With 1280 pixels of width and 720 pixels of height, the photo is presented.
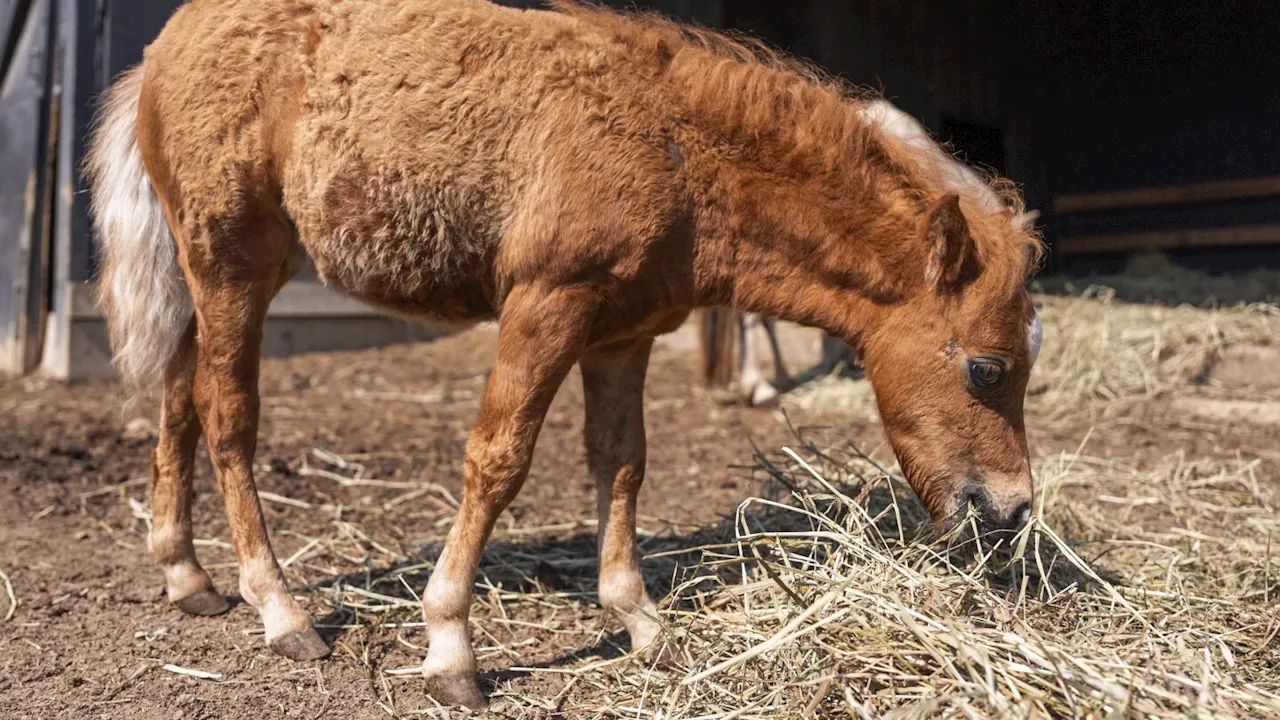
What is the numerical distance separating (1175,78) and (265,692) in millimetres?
6285

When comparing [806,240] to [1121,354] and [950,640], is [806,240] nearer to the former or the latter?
[950,640]

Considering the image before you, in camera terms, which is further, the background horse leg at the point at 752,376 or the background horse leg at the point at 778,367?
the background horse leg at the point at 778,367

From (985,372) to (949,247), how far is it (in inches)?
15.1

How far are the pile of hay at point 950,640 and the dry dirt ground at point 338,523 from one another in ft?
1.65

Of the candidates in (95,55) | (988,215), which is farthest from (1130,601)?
(95,55)

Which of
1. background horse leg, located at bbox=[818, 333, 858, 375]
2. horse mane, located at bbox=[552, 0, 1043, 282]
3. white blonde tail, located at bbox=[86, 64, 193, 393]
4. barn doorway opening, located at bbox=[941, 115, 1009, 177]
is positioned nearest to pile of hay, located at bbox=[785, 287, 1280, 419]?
background horse leg, located at bbox=[818, 333, 858, 375]

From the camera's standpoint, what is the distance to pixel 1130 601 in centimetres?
290

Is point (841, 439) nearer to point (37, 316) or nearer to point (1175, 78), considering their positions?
point (1175, 78)

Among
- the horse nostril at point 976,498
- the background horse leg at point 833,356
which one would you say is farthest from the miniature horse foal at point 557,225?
the background horse leg at point 833,356

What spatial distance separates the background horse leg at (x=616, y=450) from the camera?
3.36 meters

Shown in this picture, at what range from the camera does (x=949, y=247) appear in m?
2.86

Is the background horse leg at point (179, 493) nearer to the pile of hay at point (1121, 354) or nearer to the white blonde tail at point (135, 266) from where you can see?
the white blonde tail at point (135, 266)

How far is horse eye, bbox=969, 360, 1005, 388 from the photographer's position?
2.88 meters

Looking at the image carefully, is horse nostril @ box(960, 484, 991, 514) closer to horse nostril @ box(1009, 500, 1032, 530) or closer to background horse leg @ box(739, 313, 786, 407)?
horse nostril @ box(1009, 500, 1032, 530)
